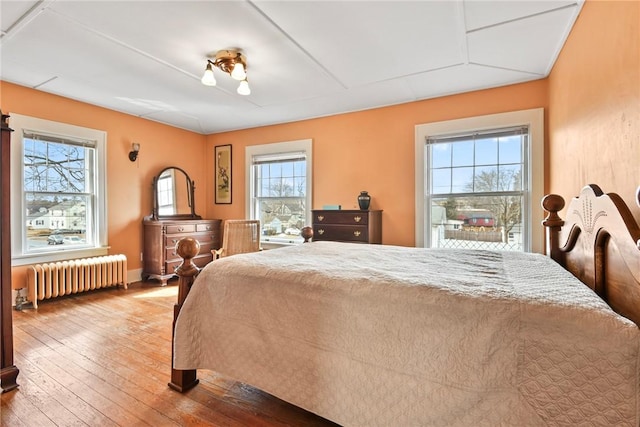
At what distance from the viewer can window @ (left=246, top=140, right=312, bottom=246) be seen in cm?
459

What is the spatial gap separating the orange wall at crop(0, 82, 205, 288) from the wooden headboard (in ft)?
15.7

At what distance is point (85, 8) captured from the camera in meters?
2.02

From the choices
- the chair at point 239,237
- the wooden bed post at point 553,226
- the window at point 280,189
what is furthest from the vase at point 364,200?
the wooden bed post at point 553,226

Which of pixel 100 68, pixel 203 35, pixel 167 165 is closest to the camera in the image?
pixel 203 35

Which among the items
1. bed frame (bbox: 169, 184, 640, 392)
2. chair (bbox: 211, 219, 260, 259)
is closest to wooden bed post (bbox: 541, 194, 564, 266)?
bed frame (bbox: 169, 184, 640, 392)

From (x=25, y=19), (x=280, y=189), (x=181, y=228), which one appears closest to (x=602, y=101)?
(x=25, y=19)

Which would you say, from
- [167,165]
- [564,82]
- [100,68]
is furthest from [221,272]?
[167,165]

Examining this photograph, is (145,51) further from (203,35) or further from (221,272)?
(221,272)

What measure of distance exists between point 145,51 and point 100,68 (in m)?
0.69

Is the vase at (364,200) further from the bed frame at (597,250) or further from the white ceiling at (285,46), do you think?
the bed frame at (597,250)

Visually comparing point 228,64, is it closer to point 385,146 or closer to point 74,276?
point 385,146

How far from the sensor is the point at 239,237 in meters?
4.13

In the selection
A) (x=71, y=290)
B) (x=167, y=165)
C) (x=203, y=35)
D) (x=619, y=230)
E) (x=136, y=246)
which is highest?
(x=203, y=35)

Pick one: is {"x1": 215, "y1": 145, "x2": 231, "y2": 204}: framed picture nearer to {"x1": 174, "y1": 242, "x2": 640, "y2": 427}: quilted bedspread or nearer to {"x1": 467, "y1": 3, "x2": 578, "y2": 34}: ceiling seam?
{"x1": 174, "y1": 242, "x2": 640, "y2": 427}: quilted bedspread
